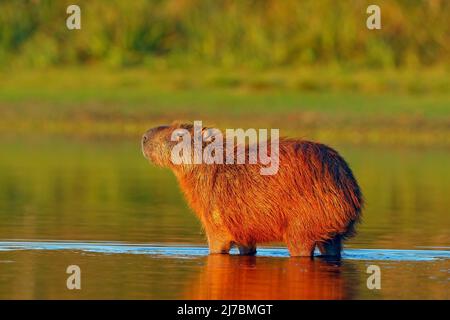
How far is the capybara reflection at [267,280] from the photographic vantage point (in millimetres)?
10352

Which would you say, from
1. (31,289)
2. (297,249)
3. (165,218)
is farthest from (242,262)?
(165,218)

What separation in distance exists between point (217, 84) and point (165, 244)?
15.5 m

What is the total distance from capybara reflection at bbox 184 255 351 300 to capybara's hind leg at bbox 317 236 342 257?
0.19 meters

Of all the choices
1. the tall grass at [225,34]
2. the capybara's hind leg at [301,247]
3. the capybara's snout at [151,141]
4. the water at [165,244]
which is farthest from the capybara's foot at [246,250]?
the tall grass at [225,34]

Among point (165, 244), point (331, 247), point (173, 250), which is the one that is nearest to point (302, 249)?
point (331, 247)

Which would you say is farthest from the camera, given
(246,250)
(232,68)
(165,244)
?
(232,68)

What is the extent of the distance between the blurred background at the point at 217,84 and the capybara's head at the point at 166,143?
5.28 meters

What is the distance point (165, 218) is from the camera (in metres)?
15.4

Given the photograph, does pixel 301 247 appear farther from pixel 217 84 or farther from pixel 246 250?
pixel 217 84

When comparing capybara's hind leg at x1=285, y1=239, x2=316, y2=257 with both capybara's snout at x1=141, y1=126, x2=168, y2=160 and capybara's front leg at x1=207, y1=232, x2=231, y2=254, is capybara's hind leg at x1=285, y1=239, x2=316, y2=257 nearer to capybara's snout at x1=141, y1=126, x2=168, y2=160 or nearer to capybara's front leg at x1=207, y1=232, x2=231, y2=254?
capybara's front leg at x1=207, y1=232, x2=231, y2=254

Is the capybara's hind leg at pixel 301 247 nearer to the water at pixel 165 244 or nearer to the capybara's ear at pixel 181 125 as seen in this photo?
the water at pixel 165 244

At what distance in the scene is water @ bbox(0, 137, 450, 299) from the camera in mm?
10594

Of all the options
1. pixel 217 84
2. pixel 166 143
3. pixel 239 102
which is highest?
pixel 217 84

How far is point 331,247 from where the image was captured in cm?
1233
